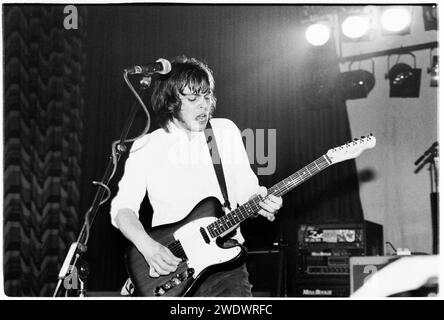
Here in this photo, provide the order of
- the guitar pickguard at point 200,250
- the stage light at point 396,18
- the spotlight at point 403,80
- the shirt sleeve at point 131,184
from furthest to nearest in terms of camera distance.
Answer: the spotlight at point 403,80
the stage light at point 396,18
the shirt sleeve at point 131,184
the guitar pickguard at point 200,250

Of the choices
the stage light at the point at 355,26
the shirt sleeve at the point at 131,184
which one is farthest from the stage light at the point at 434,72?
the shirt sleeve at the point at 131,184

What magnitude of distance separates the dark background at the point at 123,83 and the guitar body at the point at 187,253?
1.03 ft

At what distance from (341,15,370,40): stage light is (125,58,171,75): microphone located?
111 cm

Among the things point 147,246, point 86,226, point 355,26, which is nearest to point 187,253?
point 147,246

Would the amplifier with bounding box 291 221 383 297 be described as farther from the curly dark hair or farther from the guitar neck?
the curly dark hair

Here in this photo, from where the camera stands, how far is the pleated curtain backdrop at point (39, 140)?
3686 millimetres

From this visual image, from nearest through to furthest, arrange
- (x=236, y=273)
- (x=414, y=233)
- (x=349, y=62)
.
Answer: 1. (x=236, y=273)
2. (x=414, y=233)
3. (x=349, y=62)

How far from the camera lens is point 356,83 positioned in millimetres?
3895

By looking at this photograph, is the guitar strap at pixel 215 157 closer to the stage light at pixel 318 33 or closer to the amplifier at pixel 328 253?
the amplifier at pixel 328 253
